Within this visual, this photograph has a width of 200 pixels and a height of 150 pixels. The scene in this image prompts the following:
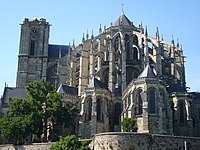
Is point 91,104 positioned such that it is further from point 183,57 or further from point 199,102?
point 183,57

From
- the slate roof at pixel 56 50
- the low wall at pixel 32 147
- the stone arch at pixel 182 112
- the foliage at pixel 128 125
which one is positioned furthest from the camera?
the slate roof at pixel 56 50

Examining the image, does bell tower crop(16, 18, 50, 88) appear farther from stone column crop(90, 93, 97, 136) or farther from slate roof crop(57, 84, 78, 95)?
stone column crop(90, 93, 97, 136)

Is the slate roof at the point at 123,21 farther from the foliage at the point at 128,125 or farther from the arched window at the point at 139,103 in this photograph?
the foliage at the point at 128,125

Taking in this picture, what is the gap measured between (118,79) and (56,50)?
965 inches

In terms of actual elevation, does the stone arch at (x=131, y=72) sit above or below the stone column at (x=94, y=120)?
above

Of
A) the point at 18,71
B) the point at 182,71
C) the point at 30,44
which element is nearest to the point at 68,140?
the point at 182,71

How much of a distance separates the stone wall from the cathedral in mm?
7177

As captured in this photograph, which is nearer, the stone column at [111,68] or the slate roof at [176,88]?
the slate roof at [176,88]

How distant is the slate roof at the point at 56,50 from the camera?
7204cm

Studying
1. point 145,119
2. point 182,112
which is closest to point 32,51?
point 182,112

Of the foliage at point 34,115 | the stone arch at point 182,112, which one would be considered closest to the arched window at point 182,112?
the stone arch at point 182,112

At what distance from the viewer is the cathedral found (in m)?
44.0

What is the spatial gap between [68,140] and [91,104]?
11.9 m

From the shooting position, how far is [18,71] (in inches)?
2630
